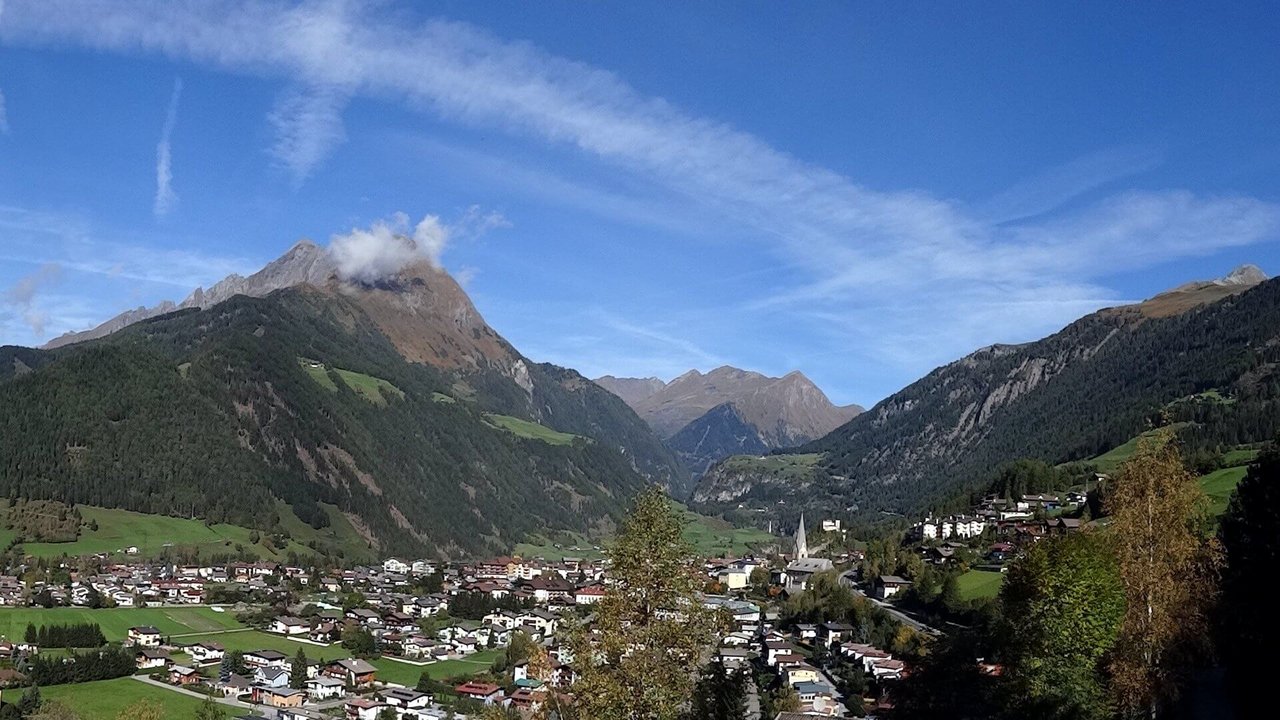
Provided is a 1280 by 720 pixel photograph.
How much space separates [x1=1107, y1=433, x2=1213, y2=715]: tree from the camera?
28734 millimetres

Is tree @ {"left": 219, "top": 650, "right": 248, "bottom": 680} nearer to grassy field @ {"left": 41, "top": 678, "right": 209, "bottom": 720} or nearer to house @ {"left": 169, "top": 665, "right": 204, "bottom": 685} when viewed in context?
house @ {"left": 169, "top": 665, "right": 204, "bottom": 685}

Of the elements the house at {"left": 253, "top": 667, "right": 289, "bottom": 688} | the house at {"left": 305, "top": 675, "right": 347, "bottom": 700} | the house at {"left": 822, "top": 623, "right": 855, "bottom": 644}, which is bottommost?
the house at {"left": 305, "top": 675, "right": 347, "bottom": 700}

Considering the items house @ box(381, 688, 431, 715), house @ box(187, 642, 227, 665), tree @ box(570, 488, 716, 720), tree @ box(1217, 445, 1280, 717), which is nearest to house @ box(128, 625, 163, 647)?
house @ box(187, 642, 227, 665)

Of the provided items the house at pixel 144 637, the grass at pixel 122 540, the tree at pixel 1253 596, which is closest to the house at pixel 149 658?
the house at pixel 144 637

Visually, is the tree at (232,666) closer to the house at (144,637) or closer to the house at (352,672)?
the house at (352,672)

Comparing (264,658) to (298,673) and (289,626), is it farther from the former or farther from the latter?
(289,626)

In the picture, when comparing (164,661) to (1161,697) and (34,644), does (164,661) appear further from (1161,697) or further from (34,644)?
(1161,697)

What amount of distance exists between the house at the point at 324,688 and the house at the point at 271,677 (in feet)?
8.66

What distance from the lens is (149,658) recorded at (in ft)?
353

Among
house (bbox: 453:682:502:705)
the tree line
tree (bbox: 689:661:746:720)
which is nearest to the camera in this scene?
tree (bbox: 689:661:746:720)

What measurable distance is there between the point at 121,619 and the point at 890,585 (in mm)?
106047

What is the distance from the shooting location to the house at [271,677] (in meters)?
101

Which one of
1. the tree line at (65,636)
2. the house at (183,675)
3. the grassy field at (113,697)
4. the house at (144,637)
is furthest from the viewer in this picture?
the house at (144,637)

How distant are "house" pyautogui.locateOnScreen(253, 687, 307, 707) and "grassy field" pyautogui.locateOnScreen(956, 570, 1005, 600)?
73397mm
